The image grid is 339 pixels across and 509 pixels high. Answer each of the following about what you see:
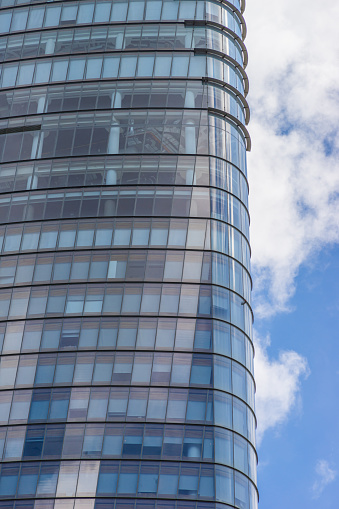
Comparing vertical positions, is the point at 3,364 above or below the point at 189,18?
below

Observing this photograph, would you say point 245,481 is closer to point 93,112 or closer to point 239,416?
point 239,416

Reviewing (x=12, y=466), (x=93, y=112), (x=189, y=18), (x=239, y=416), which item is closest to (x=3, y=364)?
(x=12, y=466)

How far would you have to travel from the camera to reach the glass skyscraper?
68.5m

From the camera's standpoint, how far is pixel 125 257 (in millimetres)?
76188

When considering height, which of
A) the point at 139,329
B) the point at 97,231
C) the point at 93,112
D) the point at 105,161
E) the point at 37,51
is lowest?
the point at 139,329

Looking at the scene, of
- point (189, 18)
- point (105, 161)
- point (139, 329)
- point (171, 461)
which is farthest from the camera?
point (189, 18)

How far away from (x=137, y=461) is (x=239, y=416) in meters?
8.48

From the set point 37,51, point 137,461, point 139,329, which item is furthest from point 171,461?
point 37,51

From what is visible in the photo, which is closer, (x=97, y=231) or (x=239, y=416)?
(x=239, y=416)

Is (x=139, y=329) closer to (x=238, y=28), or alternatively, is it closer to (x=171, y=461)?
(x=171, y=461)

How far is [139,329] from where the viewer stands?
240 ft

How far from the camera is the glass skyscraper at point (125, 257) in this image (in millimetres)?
68500

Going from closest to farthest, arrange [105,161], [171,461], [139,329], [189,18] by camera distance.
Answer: [171,461] < [139,329] < [105,161] < [189,18]

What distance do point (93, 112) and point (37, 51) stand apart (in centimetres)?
967
